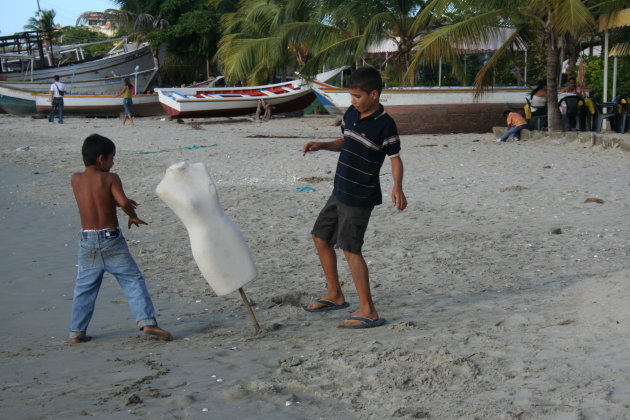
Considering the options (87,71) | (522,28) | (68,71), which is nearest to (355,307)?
(522,28)

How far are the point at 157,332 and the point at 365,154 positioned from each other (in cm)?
164

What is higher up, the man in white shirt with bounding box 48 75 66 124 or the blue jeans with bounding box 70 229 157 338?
the man in white shirt with bounding box 48 75 66 124

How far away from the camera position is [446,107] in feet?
66.0

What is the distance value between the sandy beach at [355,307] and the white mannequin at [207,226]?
415mm

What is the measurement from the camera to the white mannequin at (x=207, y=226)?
4.10 m

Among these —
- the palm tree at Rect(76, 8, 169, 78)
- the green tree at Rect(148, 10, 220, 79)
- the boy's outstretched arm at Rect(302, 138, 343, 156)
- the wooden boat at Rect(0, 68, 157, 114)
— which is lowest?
the boy's outstretched arm at Rect(302, 138, 343, 156)

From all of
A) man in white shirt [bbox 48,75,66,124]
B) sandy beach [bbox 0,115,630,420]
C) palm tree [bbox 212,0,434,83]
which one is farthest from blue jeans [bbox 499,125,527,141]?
man in white shirt [bbox 48,75,66,124]

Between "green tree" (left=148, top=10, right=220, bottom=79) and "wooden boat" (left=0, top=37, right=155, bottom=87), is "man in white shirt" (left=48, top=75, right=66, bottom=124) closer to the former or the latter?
"wooden boat" (left=0, top=37, right=155, bottom=87)

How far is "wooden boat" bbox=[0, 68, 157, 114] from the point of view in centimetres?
3356

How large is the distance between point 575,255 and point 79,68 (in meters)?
33.3

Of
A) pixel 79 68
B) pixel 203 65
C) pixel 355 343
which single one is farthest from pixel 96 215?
pixel 203 65

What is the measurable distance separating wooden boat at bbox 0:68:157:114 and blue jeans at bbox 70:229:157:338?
31315 millimetres

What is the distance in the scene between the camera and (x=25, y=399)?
3.50 m

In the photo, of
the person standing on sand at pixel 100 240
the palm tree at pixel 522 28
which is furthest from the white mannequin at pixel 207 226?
the palm tree at pixel 522 28
